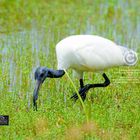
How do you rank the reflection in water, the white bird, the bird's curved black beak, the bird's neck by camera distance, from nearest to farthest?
the bird's curved black beak
the white bird
the bird's neck
the reflection in water

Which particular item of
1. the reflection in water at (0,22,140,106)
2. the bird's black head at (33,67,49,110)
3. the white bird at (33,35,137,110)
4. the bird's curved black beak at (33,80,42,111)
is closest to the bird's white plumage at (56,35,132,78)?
the white bird at (33,35,137,110)

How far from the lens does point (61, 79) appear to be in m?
9.03

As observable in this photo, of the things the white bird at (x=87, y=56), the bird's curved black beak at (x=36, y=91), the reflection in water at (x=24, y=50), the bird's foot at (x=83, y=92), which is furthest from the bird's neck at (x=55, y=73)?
the reflection in water at (x=24, y=50)

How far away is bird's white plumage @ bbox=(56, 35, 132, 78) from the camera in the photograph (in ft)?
26.8

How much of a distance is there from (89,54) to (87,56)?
3 centimetres

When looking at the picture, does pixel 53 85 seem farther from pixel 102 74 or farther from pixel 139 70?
pixel 139 70

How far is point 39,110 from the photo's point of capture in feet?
25.7

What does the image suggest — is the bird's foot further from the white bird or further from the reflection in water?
the reflection in water

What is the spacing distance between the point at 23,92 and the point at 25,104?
51 cm

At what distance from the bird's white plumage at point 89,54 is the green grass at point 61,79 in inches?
15.6

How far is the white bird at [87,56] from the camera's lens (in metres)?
8.18

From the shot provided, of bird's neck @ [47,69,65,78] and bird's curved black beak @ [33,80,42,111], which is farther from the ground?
bird's neck @ [47,69,65,78]

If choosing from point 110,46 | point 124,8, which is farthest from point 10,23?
point 110,46

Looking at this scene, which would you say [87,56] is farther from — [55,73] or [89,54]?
[55,73]
